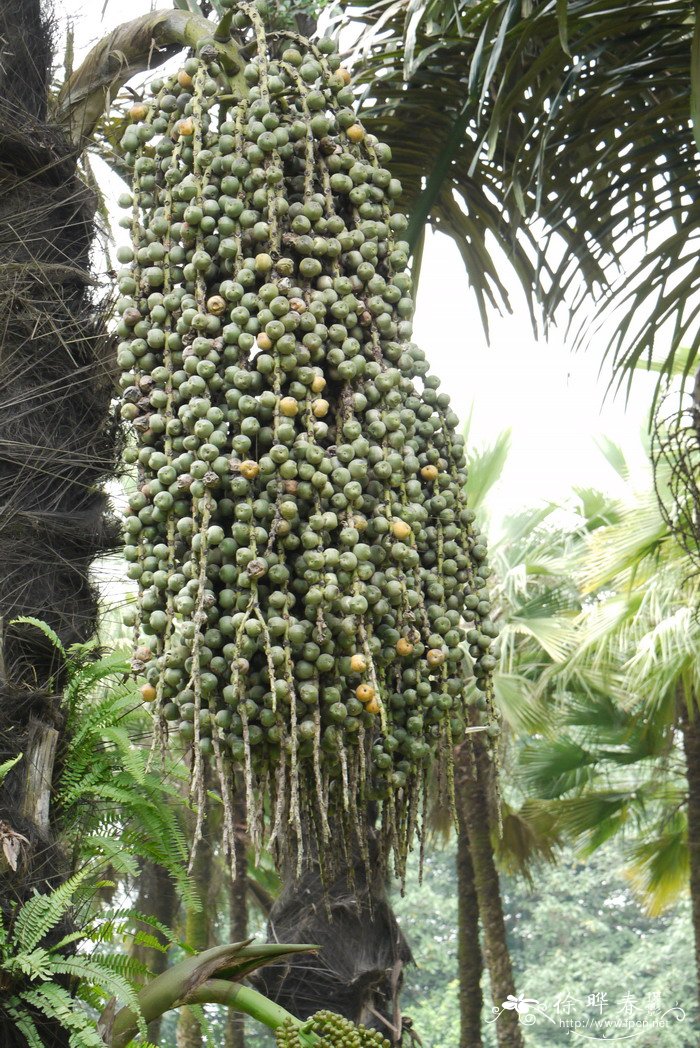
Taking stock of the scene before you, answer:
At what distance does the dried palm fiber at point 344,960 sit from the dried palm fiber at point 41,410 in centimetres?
103

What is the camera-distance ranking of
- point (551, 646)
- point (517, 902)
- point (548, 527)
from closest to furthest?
point (551, 646) < point (548, 527) < point (517, 902)

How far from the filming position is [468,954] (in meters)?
8.20

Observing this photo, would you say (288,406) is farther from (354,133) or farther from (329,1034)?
(329,1034)

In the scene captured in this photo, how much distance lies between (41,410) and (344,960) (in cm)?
159

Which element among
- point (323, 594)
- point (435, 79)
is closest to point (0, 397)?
point (323, 594)

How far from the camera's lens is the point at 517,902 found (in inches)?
752

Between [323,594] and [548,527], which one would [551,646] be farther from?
[323,594]

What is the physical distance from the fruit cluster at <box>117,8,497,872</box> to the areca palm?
0.84m

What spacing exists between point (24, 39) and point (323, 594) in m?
1.56

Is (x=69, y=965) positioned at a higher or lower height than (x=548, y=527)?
lower

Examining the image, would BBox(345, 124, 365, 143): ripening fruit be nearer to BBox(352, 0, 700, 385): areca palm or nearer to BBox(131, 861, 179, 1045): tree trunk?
BBox(352, 0, 700, 385): areca palm

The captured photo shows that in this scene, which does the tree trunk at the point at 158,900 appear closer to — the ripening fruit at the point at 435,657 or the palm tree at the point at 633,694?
the palm tree at the point at 633,694

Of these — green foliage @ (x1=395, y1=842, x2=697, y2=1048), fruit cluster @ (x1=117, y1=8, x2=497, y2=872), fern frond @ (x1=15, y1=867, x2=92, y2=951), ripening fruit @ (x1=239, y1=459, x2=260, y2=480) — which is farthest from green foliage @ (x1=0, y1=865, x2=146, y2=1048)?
green foliage @ (x1=395, y1=842, x2=697, y2=1048)

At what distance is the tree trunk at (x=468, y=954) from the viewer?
25.8 feet
